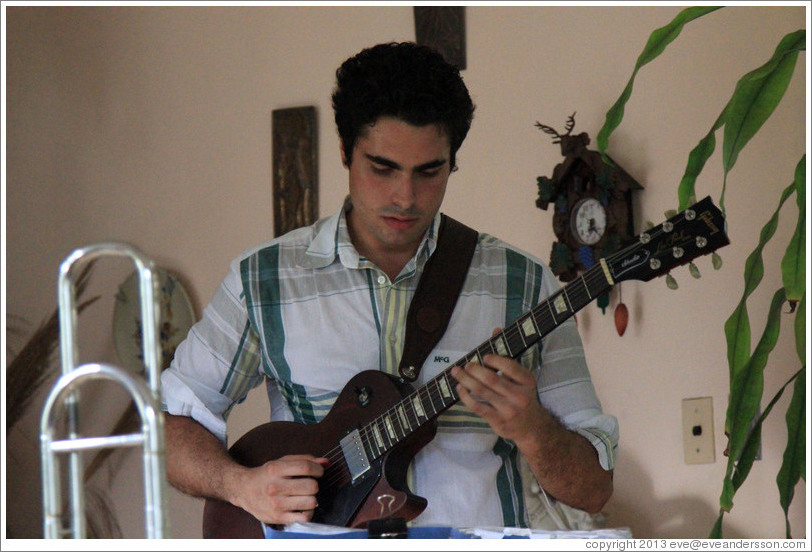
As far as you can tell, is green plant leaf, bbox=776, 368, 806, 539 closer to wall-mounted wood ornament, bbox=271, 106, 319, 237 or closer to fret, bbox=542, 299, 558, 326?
fret, bbox=542, 299, 558, 326

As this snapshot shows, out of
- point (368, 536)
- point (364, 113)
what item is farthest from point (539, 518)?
point (368, 536)

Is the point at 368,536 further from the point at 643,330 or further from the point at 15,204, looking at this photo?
the point at 15,204

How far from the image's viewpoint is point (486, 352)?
1.56 metres

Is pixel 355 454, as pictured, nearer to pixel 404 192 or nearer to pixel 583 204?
pixel 404 192

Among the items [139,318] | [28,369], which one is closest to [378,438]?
[139,318]

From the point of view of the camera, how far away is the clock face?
97.3 inches

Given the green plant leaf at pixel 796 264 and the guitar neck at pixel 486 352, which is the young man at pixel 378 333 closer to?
the guitar neck at pixel 486 352

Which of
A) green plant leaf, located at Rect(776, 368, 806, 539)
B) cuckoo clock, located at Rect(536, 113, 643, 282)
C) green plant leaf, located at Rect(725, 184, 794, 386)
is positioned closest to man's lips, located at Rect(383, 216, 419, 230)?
green plant leaf, located at Rect(725, 184, 794, 386)

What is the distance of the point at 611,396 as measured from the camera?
2.54 m

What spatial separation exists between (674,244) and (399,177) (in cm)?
44

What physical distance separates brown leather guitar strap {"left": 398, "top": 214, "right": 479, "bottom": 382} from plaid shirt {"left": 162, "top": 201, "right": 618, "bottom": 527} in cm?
2

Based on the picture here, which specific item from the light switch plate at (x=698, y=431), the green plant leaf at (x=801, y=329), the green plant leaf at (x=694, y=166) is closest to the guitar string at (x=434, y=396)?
the green plant leaf at (x=694, y=166)

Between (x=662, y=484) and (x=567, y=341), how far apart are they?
2.89 feet

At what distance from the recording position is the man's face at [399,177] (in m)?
1.65
